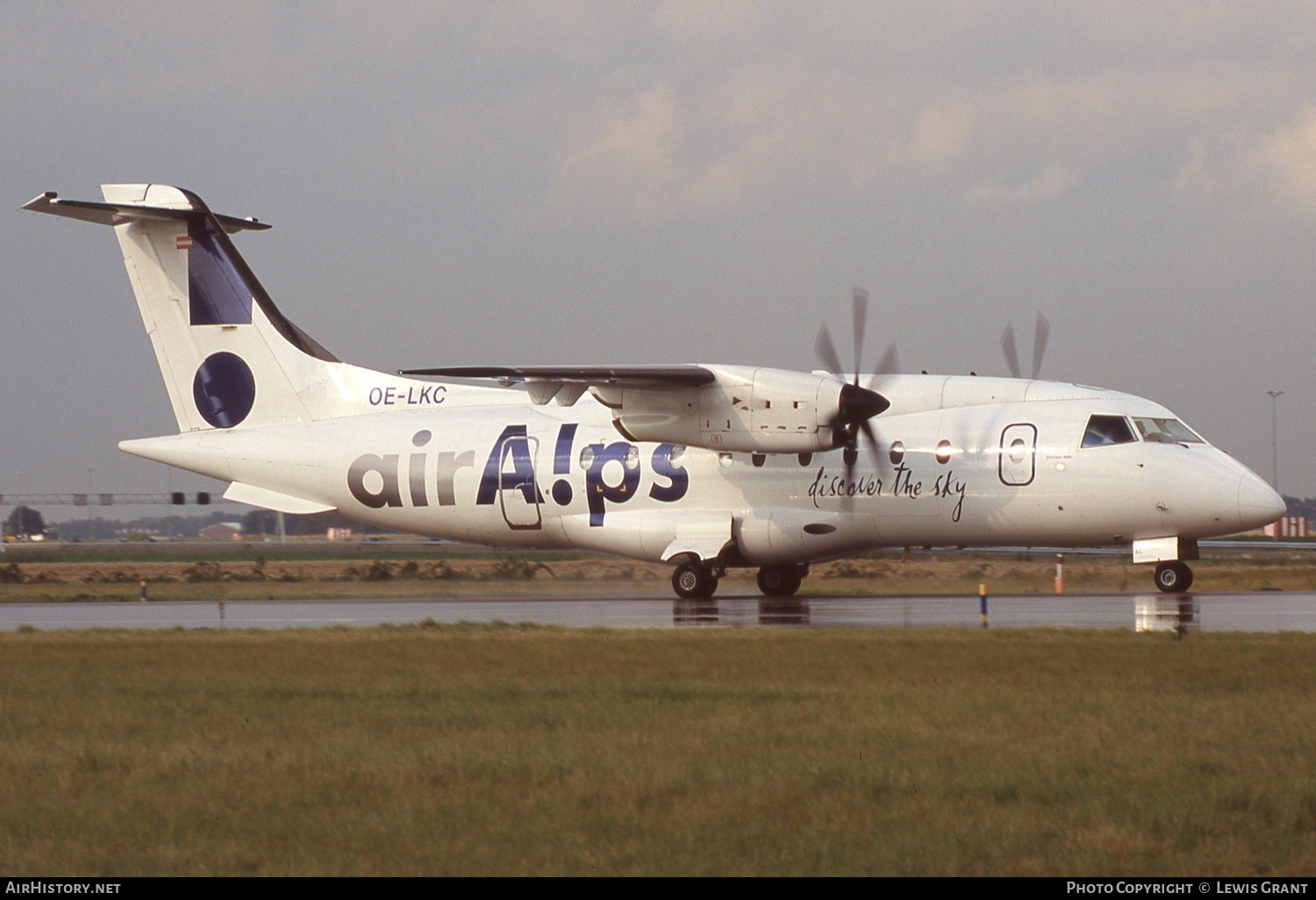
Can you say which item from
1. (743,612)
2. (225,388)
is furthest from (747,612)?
(225,388)

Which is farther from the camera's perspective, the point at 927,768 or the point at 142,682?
the point at 142,682

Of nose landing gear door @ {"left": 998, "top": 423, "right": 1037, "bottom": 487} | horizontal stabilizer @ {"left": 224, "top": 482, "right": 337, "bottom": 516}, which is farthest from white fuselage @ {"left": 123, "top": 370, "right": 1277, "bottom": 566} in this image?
horizontal stabilizer @ {"left": 224, "top": 482, "right": 337, "bottom": 516}

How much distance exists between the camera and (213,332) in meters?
30.5

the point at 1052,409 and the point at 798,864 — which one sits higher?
the point at 1052,409

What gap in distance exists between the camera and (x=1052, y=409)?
2503 centimetres

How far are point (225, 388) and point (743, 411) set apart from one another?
1254 centimetres

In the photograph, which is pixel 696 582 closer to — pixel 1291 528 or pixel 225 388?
pixel 225 388

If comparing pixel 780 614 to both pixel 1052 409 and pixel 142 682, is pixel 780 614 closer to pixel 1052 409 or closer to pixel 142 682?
pixel 1052 409

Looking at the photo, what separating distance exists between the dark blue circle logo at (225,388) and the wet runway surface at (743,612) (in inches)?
174

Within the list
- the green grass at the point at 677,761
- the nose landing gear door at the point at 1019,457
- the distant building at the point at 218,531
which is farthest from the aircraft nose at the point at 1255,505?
the distant building at the point at 218,531

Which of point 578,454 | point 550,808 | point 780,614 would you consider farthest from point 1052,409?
point 550,808

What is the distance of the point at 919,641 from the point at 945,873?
10.2m
